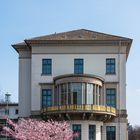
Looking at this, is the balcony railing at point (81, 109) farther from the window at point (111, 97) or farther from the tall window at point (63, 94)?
the window at point (111, 97)

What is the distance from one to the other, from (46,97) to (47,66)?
3497mm

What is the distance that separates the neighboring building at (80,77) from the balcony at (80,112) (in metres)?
0.17

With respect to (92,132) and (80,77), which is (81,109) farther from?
(80,77)

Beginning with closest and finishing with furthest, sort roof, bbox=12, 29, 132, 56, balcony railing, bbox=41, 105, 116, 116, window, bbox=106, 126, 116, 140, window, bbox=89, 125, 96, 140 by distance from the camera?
balcony railing, bbox=41, 105, 116, 116 → window, bbox=89, 125, 96, 140 → window, bbox=106, 126, 116, 140 → roof, bbox=12, 29, 132, 56

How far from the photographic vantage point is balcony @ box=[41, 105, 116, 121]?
54.3 m

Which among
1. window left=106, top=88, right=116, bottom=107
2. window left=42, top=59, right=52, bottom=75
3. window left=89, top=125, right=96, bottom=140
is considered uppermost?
window left=42, top=59, right=52, bottom=75

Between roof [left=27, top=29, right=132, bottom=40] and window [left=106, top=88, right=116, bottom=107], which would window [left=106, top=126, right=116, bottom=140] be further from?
roof [left=27, top=29, right=132, bottom=40]

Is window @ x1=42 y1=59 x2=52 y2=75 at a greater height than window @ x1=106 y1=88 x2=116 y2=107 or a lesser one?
greater

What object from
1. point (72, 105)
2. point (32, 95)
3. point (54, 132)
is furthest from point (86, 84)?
point (54, 132)

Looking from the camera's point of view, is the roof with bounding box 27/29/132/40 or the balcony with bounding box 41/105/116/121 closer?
the balcony with bounding box 41/105/116/121

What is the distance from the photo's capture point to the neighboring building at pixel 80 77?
55938 millimetres

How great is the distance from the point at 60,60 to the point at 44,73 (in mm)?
2281

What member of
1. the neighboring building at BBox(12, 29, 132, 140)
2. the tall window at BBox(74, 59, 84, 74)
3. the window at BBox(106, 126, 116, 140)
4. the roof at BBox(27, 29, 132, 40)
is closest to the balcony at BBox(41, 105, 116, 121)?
the neighboring building at BBox(12, 29, 132, 140)

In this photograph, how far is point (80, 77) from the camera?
183ft
